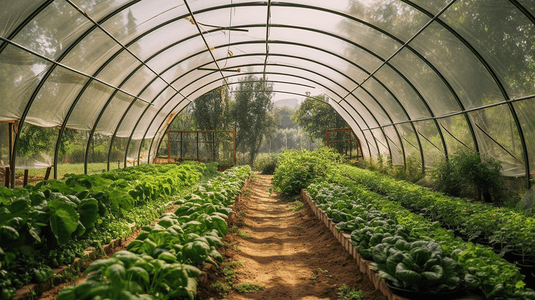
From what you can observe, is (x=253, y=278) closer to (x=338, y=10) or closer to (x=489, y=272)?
(x=489, y=272)

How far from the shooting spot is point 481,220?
4.42m

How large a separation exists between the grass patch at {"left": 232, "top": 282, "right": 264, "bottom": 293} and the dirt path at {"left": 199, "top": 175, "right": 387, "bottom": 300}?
0.07m

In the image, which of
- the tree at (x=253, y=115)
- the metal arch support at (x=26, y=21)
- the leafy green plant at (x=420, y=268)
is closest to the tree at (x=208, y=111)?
the tree at (x=253, y=115)

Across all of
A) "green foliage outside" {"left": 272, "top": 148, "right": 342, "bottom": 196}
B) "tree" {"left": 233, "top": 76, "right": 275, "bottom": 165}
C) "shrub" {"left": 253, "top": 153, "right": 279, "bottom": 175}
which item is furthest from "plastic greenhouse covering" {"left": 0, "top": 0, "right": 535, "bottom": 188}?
"tree" {"left": 233, "top": 76, "right": 275, "bottom": 165}

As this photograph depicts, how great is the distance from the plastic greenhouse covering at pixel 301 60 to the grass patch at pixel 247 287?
5396mm

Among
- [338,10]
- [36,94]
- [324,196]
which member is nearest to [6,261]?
[324,196]

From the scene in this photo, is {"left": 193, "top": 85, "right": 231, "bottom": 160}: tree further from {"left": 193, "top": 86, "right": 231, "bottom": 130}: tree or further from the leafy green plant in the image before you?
the leafy green plant

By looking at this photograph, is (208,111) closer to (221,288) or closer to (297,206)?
(297,206)

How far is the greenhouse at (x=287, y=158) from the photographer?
321 centimetres

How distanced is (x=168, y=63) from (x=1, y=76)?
223 inches

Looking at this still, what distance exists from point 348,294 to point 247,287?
103cm

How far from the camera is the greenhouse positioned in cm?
321

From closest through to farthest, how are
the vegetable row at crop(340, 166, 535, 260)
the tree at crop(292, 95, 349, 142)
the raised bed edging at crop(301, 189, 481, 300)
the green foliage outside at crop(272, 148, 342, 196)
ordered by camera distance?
the raised bed edging at crop(301, 189, 481, 300) < the vegetable row at crop(340, 166, 535, 260) < the green foliage outside at crop(272, 148, 342, 196) < the tree at crop(292, 95, 349, 142)

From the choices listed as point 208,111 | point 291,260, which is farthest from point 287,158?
point 208,111
